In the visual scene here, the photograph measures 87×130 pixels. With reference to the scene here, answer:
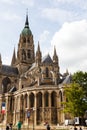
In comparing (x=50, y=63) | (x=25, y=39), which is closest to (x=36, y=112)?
(x=50, y=63)

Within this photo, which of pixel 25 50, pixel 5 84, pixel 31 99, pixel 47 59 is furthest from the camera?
pixel 25 50

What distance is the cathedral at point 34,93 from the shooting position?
58438mm

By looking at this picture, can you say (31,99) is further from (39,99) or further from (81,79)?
(81,79)

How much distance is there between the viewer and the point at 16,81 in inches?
3312

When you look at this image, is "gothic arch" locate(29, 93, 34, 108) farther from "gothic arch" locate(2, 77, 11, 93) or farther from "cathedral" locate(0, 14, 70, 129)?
"gothic arch" locate(2, 77, 11, 93)

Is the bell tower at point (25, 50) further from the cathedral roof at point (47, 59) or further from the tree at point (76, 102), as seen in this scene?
the tree at point (76, 102)

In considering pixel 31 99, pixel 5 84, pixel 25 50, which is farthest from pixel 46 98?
pixel 25 50

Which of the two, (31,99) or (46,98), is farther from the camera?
(31,99)

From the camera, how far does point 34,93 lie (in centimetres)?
6022

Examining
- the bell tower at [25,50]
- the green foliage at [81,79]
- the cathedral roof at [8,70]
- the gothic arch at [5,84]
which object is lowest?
the green foliage at [81,79]

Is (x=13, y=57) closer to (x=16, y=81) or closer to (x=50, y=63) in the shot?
(x=16, y=81)

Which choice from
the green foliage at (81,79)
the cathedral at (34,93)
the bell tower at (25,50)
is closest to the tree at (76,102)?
the green foliage at (81,79)

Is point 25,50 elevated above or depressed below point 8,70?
above

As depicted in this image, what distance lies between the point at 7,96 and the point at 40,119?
15302 millimetres
